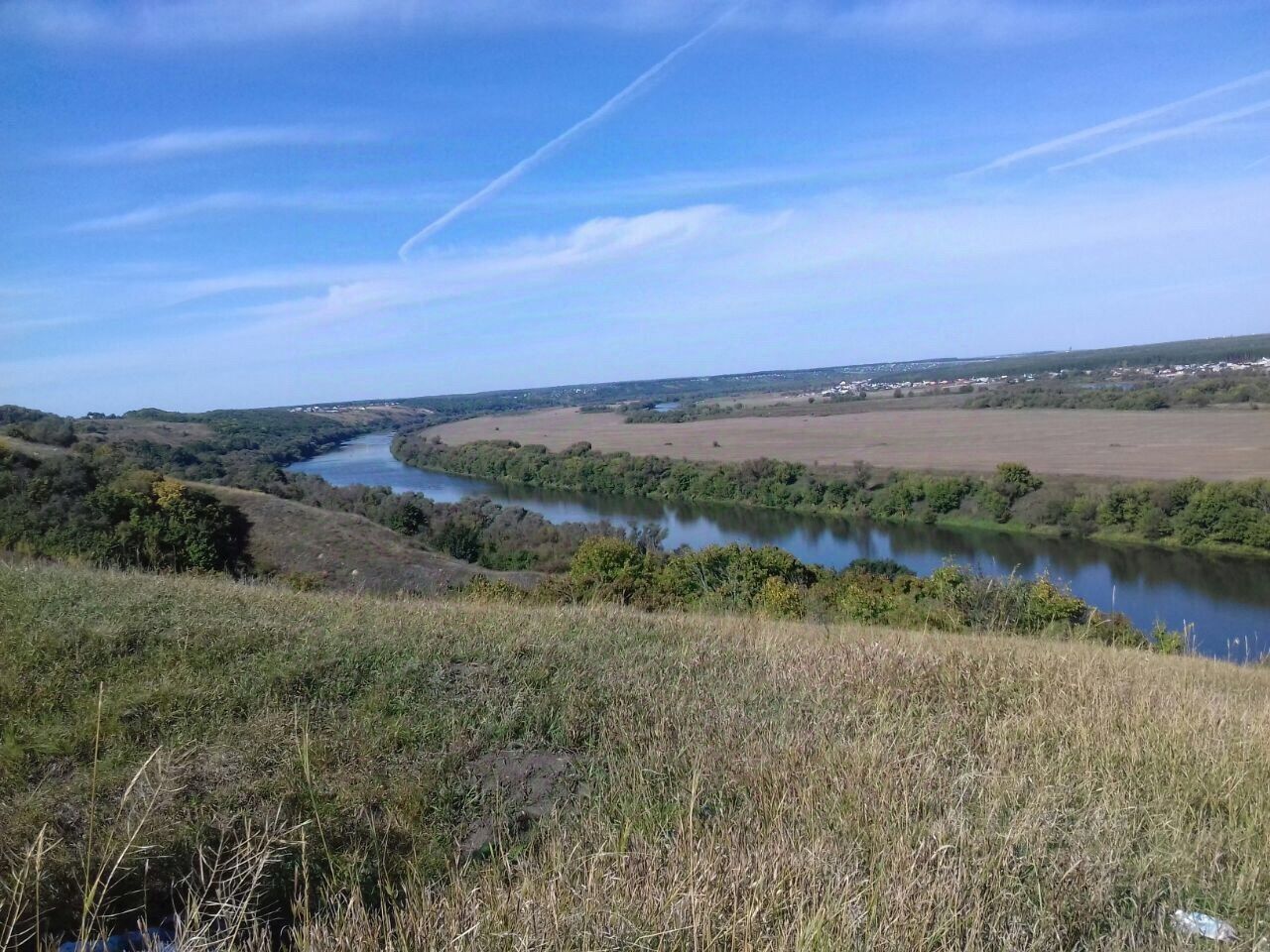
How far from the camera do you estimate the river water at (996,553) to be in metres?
25.3

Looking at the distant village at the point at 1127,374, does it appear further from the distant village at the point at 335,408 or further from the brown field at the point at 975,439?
the distant village at the point at 335,408

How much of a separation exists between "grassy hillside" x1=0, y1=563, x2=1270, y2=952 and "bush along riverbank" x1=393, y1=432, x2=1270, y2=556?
36.6 m

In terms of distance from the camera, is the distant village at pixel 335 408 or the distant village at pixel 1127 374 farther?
the distant village at pixel 335 408

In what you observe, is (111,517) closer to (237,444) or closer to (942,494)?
(942,494)

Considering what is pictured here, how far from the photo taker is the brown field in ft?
147

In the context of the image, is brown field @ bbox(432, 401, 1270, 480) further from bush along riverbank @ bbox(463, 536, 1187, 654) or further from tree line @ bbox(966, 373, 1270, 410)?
bush along riverbank @ bbox(463, 536, 1187, 654)

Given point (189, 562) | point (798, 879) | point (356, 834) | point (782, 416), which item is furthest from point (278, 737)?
point (782, 416)

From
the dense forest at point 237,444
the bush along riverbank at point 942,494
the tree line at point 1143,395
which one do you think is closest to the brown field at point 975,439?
the bush along riverbank at point 942,494

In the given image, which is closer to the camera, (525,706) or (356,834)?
(356,834)

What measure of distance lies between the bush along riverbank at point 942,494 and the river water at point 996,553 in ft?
4.13

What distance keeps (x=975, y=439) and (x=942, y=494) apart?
18440 millimetres

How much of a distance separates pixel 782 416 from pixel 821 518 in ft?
143

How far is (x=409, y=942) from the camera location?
6.58ft

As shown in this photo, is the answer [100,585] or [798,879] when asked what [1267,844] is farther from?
[100,585]
